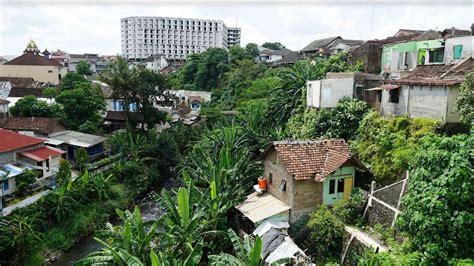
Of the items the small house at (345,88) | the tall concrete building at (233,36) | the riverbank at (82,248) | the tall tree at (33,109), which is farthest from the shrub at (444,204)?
the tall concrete building at (233,36)

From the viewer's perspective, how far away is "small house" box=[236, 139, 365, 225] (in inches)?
649

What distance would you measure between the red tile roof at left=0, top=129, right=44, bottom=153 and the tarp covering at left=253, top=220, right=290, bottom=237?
17.4 metres

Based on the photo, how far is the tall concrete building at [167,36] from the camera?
381 ft

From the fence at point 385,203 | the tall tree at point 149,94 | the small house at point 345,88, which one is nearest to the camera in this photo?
the fence at point 385,203

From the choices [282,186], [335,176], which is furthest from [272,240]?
[335,176]

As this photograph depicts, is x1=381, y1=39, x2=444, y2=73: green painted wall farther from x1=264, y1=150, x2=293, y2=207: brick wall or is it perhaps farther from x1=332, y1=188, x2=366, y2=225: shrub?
x1=264, y1=150, x2=293, y2=207: brick wall

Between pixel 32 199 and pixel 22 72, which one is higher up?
pixel 22 72

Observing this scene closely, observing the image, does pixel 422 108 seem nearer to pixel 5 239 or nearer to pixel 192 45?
pixel 5 239

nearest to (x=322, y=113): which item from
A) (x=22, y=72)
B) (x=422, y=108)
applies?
(x=422, y=108)

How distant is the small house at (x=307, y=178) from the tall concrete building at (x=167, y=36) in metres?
102

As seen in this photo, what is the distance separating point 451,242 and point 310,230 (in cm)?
634

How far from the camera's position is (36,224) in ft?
67.1

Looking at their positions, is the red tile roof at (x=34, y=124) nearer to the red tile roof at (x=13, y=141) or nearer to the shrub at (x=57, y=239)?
the red tile roof at (x=13, y=141)

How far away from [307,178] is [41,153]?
19537 mm
